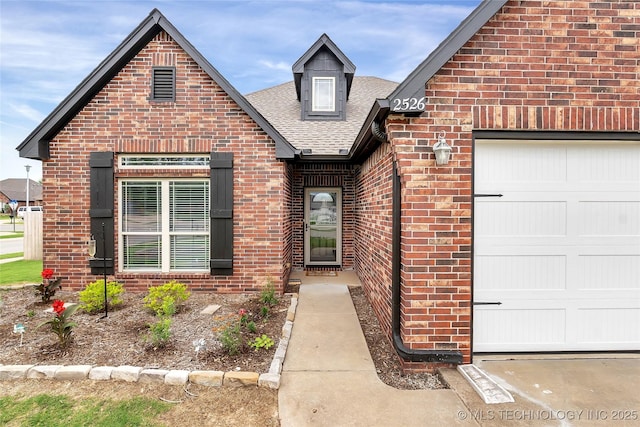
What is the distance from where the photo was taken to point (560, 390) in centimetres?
273

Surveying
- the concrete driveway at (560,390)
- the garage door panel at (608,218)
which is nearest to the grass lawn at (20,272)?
the concrete driveway at (560,390)

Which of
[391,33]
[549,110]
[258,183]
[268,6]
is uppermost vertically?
[391,33]

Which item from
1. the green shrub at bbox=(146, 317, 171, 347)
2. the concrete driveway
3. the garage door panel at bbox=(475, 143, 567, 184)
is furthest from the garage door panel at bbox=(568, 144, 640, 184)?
the green shrub at bbox=(146, 317, 171, 347)

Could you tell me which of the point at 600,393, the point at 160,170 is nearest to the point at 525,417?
the point at 600,393

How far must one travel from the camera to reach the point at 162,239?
577 centimetres

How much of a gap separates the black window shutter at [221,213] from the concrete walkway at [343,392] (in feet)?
7.29

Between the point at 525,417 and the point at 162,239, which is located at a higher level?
the point at 162,239

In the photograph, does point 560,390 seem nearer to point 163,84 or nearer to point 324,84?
point 163,84

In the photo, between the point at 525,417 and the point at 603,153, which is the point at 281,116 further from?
the point at 525,417

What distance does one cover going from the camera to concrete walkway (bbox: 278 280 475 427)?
247cm

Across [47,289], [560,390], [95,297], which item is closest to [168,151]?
[95,297]

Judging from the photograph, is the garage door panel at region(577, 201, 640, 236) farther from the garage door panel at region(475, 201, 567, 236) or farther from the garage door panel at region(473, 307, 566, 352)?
the garage door panel at region(473, 307, 566, 352)

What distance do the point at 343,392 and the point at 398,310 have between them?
112cm

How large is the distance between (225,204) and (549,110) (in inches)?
197
